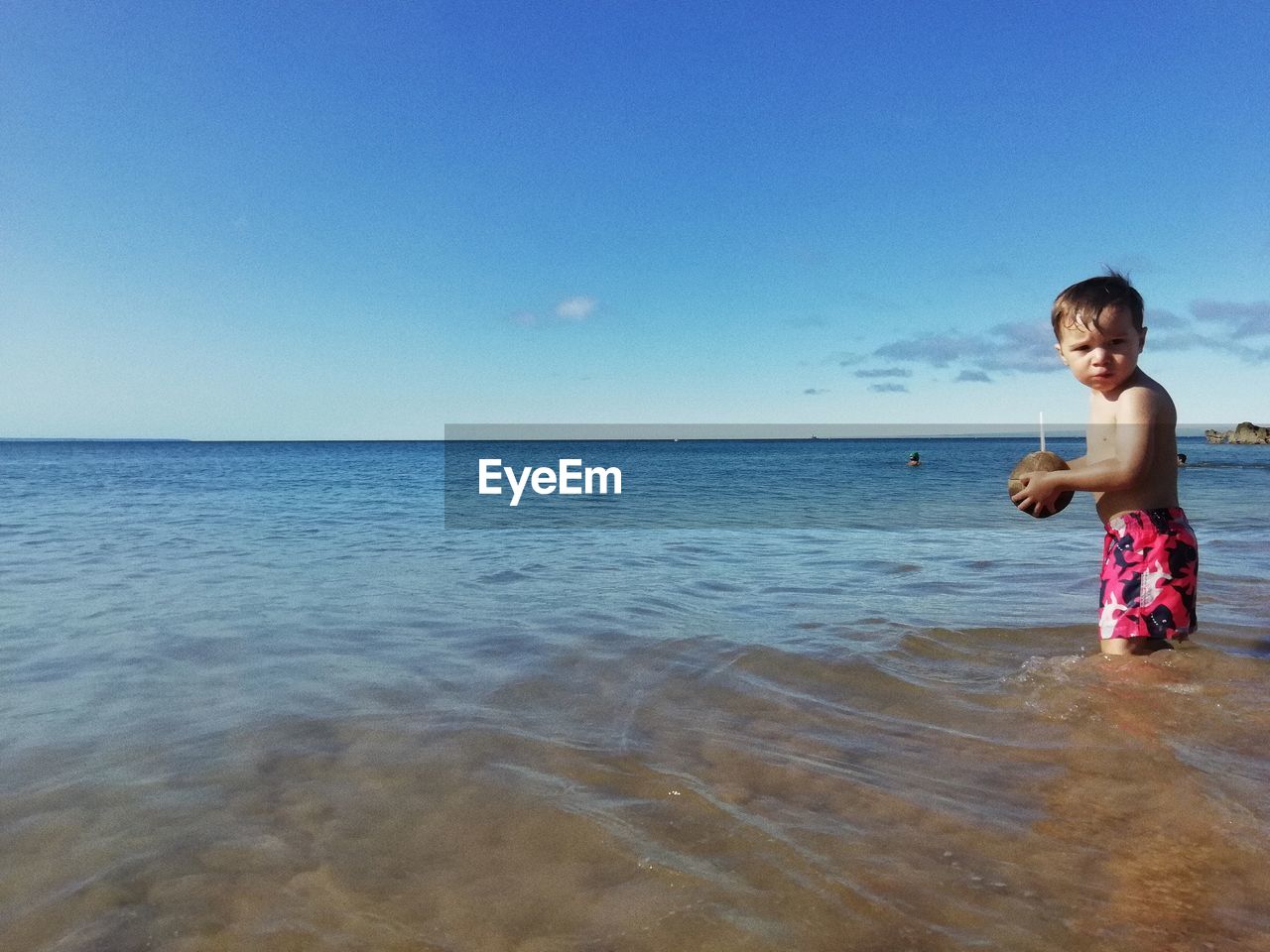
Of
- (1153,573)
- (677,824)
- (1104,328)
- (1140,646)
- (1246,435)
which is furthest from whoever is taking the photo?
(1246,435)

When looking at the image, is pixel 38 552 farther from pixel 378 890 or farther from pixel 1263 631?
pixel 1263 631

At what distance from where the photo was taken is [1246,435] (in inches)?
2849

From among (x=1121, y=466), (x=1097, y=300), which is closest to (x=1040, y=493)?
(x=1121, y=466)

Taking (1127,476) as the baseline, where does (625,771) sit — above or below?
below

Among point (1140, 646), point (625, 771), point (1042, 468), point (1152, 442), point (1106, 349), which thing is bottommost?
point (625, 771)

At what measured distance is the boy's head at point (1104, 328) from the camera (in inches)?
155

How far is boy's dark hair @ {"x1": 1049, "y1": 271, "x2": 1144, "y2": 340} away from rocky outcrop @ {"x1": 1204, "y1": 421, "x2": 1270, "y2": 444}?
84577mm

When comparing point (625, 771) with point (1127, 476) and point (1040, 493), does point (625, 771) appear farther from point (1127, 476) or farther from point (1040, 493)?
point (1127, 476)

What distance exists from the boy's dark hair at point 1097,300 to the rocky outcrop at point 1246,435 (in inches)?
3330

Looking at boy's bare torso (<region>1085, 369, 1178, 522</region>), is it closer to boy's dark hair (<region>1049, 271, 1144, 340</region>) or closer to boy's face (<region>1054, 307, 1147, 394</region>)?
boy's face (<region>1054, 307, 1147, 394</region>)

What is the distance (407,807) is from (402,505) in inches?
684

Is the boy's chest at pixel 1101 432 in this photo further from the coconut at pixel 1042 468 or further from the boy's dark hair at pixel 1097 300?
the boy's dark hair at pixel 1097 300

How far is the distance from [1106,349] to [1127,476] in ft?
→ 2.20

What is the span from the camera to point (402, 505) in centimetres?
1931
